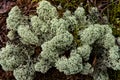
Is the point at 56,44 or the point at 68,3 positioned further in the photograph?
the point at 68,3

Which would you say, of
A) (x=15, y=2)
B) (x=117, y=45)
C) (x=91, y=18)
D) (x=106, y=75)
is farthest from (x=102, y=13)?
(x=15, y=2)

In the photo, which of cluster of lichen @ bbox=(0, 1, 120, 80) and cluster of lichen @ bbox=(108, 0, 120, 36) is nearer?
cluster of lichen @ bbox=(0, 1, 120, 80)

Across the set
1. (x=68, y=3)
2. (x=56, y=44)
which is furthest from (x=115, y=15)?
(x=56, y=44)

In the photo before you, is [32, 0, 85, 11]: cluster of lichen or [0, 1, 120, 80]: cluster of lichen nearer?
[0, 1, 120, 80]: cluster of lichen

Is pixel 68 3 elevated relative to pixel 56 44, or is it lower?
elevated

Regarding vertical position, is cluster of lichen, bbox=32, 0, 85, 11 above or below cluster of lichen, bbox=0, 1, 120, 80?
above

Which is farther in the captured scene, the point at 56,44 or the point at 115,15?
the point at 115,15

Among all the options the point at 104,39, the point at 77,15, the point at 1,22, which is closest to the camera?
the point at 104,39

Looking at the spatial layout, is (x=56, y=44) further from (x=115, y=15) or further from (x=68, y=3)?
(x=115, y=15)

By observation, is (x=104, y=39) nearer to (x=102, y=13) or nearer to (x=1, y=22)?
(x=102, y=13)
